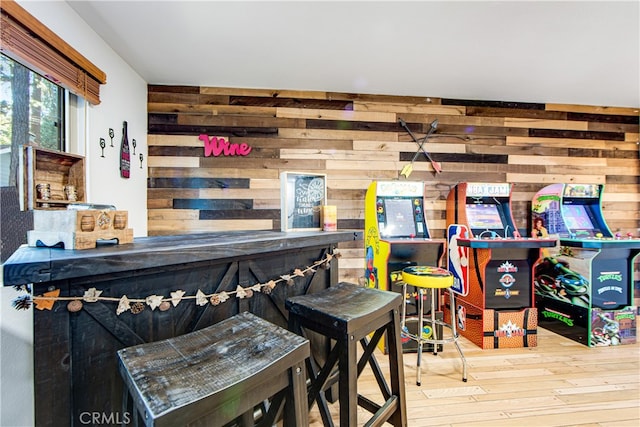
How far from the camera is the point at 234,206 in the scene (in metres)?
3.31

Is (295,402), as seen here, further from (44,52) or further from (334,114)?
(334,114)

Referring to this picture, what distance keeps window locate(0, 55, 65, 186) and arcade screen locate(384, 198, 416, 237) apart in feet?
9.09

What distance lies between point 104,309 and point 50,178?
73 centimetres

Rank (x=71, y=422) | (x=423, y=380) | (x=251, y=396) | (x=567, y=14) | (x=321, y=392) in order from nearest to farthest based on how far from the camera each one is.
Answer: (x=251, y=396) → (x=71, y=422) → (x=321, y=392) → (x=567, y=14) → (x=423, y=380)

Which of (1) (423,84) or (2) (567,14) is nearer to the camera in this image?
(2) (567,14)

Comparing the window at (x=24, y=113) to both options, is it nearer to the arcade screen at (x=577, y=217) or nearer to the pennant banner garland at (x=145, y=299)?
the pennant banner garland at (x=145, y=299)

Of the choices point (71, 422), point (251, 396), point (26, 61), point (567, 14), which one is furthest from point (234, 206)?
point (567, 14)

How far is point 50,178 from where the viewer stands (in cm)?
Result: 126

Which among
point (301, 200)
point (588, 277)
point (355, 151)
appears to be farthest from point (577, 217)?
point (301, 200)

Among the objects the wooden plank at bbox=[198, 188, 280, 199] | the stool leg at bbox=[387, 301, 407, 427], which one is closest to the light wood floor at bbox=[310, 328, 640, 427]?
the stool leg at bbox=[387, 301, 407, 427]

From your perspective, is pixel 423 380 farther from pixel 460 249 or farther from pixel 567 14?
pixel 567 14

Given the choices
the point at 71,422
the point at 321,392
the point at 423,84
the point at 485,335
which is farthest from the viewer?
the point at 423,84

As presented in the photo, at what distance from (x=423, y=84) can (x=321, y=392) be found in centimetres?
320

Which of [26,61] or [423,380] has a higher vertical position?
[26,61]
